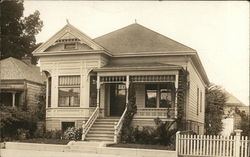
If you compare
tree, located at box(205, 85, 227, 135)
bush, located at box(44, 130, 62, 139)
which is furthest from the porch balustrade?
tree, located at box(205, 85, 227, 135)

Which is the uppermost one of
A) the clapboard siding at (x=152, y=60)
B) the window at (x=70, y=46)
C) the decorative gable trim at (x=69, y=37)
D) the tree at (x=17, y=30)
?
the tree at (x=17, y=30)


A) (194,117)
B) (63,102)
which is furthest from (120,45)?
(194,117)

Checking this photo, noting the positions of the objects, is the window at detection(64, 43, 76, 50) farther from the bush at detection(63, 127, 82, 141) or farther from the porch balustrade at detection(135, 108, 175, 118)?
the porch balustrade at detection(135, 108, 175, 118)

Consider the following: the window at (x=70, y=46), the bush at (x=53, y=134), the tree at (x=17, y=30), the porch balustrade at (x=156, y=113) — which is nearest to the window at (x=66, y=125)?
the bush at (x=53, y=134)

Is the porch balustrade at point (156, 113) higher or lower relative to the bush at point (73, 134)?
higher

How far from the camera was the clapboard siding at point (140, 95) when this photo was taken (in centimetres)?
2156

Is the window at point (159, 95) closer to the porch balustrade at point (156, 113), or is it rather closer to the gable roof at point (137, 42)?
the porch balustrade at point (156, 113)

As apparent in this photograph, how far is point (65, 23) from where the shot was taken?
22.1 metres

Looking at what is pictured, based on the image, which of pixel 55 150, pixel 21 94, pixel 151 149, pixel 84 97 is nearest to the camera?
pixel 151 149

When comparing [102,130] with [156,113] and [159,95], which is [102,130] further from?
[159,95]

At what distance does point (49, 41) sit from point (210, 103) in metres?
18.1

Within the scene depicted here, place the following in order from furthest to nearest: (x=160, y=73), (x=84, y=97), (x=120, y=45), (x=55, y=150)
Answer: (x=120, y=45)
(x=84, y=97)
(x=160, y=73)
(x=55, y=150)

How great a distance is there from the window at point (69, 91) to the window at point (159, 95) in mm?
3971

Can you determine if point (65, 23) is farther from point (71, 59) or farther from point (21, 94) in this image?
point (21, 94)
